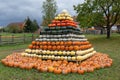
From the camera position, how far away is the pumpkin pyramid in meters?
10.2

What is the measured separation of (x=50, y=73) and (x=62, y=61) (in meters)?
1.83

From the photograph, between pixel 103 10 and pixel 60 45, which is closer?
pixel 60 45

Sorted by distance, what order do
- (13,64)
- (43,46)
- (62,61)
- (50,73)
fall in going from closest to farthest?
(50,73) → (13,64) → (62,61) → (43,46)

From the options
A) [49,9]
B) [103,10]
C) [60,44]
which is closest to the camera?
[60,44]

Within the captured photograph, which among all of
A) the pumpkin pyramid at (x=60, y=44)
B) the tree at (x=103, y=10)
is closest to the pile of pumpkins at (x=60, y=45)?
the pumpkin pyramid at (x=60, y=44)

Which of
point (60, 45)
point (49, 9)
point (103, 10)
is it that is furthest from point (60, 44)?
point (49, 9)

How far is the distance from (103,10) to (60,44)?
846 inches

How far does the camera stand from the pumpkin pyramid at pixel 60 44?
33.6ft

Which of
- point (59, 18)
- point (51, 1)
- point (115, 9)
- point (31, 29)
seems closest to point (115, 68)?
point (59, 18)

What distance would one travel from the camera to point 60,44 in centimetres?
A: 1068

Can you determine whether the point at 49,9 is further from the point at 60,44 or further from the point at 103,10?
the point at 60,44

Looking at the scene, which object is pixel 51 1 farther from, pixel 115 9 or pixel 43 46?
pixel 43 46

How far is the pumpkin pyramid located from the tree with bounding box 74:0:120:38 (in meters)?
18.7

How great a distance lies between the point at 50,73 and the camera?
8.20 meters
